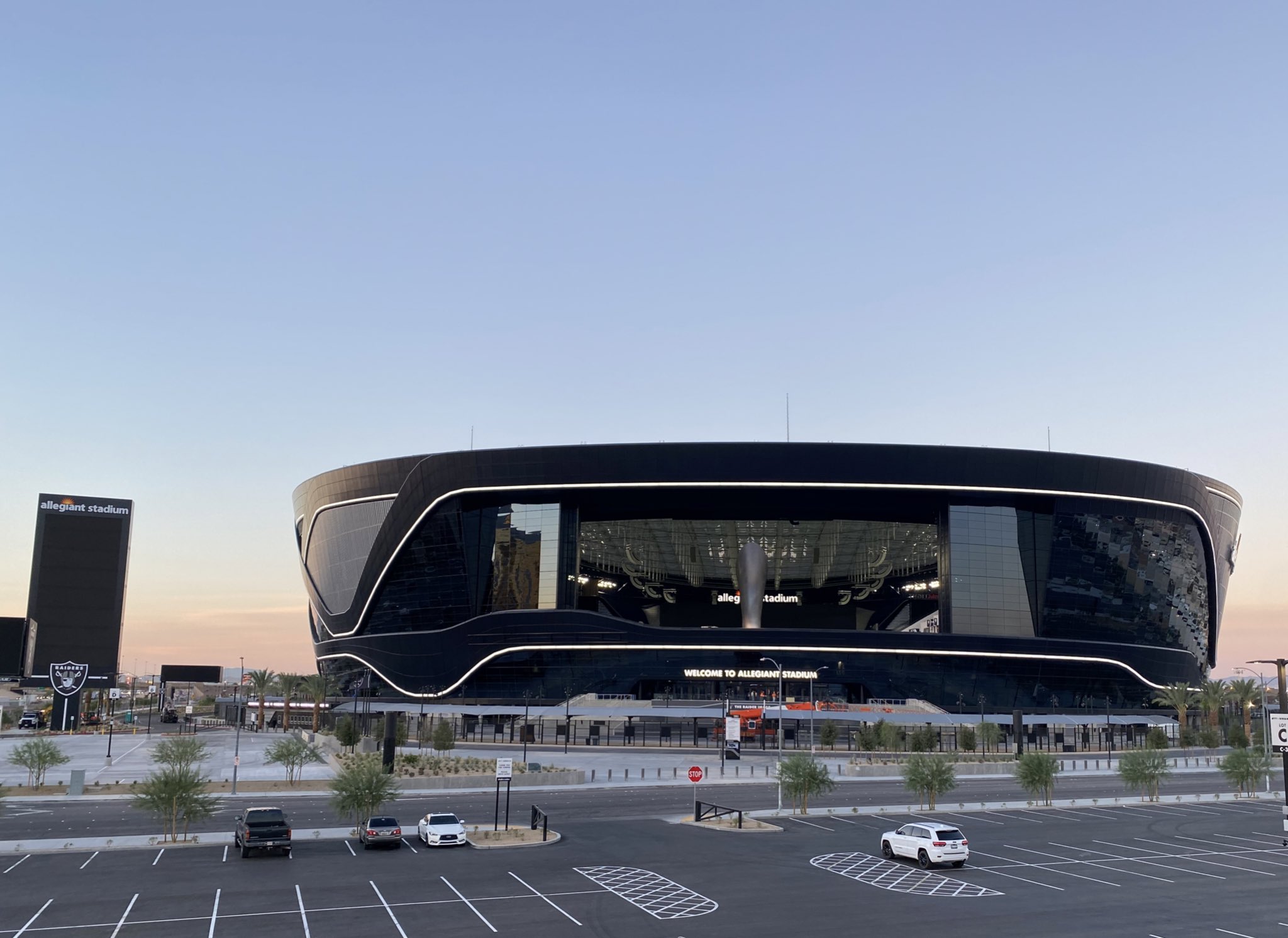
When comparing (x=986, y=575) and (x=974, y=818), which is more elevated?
(x=986, y=575)

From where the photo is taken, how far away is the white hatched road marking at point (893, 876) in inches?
1256

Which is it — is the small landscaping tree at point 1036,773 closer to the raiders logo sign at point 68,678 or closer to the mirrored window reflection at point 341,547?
the mirrored window reflection at point 341,547

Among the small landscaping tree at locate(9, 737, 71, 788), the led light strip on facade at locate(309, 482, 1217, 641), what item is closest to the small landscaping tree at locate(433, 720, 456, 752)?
the small landscaping tree at locate(9, 737, 71, 788)

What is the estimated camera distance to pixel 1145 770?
57812mm

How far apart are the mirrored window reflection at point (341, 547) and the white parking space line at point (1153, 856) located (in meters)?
109

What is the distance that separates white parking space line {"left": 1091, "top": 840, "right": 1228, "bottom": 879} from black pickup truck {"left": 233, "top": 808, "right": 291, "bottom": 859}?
→ 29.6 m

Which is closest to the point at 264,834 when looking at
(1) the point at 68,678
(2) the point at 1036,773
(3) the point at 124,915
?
(3) the point at 124,915

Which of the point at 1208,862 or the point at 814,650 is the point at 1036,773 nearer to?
the point at 1208,862

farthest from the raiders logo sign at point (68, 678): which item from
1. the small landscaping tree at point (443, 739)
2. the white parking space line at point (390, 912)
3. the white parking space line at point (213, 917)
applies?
the white parking space line at point (390, 912)

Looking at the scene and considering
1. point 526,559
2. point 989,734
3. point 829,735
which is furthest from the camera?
point 526,559

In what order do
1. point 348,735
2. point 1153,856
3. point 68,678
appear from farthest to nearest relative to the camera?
point 68,678 → point 348,735 → point 1153,856

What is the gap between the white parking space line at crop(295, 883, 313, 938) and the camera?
25.8m

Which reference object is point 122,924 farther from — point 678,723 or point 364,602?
point 364,602

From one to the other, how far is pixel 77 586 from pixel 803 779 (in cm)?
12855
